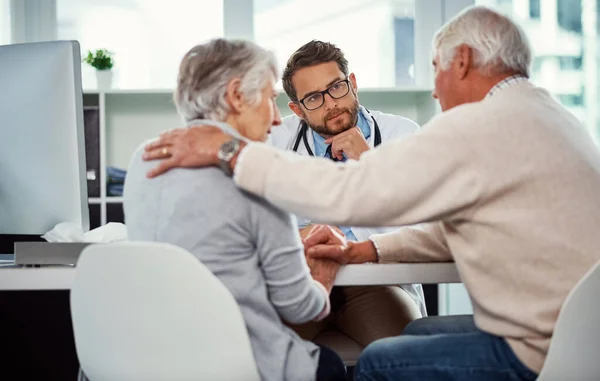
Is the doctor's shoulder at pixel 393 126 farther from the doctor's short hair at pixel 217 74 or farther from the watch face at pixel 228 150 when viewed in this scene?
the watch face at pixel 228 150

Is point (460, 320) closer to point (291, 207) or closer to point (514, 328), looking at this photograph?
point (514, 328)

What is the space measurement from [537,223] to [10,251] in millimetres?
1184

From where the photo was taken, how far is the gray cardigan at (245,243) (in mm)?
1357

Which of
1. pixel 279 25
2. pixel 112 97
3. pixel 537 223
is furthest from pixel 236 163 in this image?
pixel 279 25

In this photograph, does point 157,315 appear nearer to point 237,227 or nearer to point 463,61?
point 237,227

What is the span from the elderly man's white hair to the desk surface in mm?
429

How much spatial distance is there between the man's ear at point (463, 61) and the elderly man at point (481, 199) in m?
0.11

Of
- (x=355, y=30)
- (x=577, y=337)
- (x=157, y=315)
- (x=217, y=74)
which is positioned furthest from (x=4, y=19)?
(x=577, y=337)

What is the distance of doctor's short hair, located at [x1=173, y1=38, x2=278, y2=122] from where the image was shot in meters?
1.48

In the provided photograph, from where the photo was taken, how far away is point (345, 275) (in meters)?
1.60

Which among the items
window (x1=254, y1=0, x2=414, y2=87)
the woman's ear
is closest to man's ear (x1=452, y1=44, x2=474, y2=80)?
the woman's ear

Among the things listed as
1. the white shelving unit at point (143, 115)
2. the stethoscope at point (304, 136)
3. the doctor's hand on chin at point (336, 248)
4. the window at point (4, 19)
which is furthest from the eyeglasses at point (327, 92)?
the window at point (4, 19)

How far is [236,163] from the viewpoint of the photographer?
4.51 feet

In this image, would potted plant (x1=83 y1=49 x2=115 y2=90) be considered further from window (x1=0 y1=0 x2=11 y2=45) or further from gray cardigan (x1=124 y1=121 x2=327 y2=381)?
gray cardigan (x1=124 y1=121 x2=327 y2=381)
